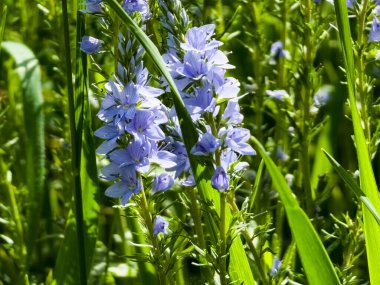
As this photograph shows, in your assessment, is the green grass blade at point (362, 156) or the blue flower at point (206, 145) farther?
Answer: the green grass blade at point (362, 156)

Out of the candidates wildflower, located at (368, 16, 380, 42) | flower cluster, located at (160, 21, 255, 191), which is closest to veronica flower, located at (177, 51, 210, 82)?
flower cluster, located at (160, 21, 255, 191)

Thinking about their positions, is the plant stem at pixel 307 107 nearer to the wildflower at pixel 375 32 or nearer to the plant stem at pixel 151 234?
the wildflower at pixel 375 32

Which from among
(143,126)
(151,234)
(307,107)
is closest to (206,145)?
(143,126)

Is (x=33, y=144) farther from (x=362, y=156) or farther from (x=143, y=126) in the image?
(x=362, y=156)

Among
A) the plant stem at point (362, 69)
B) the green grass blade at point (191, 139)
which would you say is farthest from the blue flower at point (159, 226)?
the plant stem at point (362, 69)

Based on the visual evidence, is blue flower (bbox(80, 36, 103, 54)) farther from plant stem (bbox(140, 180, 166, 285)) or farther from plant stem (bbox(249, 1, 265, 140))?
plant stem (bbox(249, 1, 265, 140))

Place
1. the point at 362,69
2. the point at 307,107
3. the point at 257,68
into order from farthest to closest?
the point at 257,68 → the point at 307,107 → the point at 362,69
